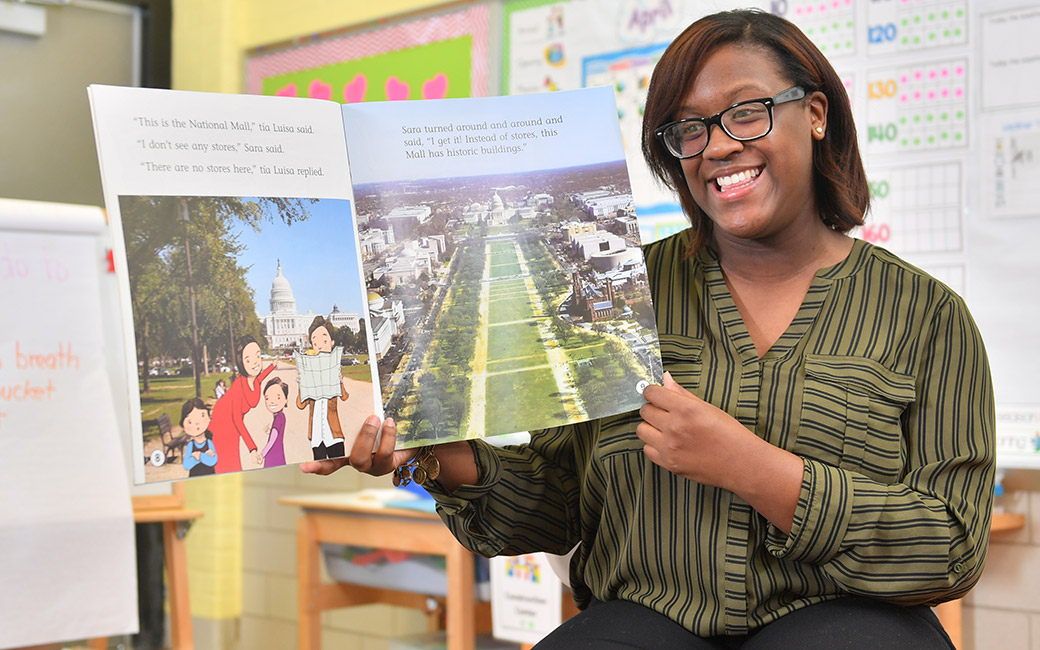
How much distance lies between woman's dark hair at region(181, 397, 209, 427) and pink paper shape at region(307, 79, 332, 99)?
2511 mm

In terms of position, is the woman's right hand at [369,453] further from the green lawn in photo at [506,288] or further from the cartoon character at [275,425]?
the green lawn in photo at [506,288]

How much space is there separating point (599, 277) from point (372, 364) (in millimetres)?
267

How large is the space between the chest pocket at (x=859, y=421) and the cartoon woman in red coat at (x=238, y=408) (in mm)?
566

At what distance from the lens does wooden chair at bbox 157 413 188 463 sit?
0.95m

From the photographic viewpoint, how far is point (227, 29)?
359 centimetres

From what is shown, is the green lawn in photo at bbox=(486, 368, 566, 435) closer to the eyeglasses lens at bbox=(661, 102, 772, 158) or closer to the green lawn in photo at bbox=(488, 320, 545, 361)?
the green lawn in photo at bbox=(488, 320, 545, 361)

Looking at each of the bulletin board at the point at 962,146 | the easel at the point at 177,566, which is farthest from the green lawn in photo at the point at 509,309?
the easel at the point at 177,566

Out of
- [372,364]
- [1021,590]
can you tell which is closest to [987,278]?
[1021,590]

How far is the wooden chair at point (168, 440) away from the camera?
0.95 meters

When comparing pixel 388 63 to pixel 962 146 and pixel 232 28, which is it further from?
pixel 962 146

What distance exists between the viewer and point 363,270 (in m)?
1.06

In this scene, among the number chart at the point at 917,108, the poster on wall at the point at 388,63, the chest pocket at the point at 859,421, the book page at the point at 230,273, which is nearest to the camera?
the book page at the point at 230,273

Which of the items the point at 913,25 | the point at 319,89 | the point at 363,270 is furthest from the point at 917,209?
the point at 319,89

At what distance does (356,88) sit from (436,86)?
343 millimetres
